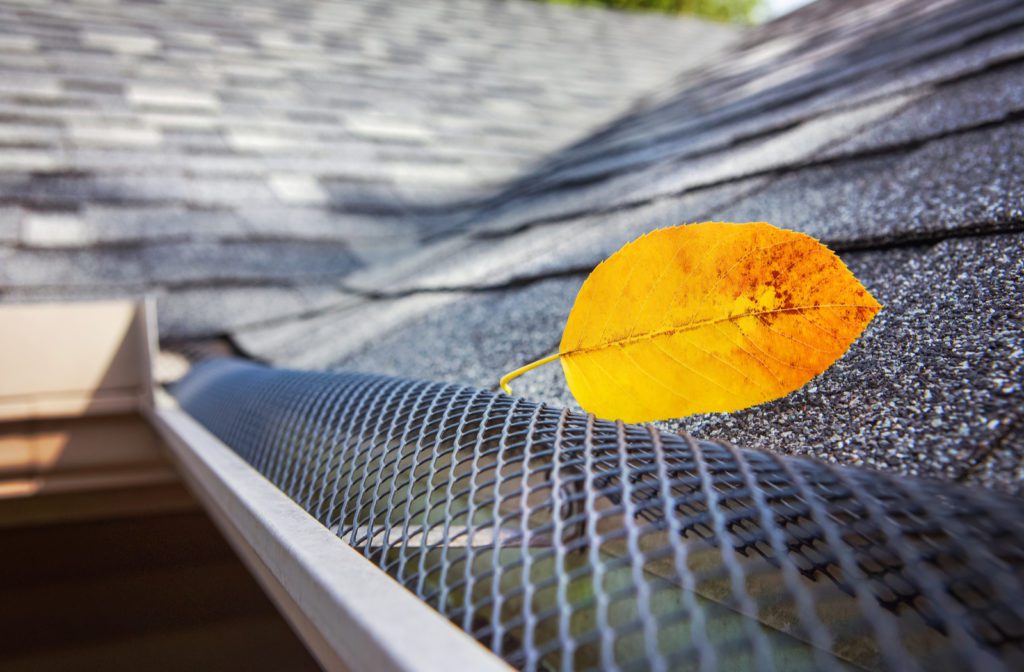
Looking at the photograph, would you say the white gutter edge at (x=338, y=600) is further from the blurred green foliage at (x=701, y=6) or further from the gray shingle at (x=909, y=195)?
the blurred green foliage at (x=701, y=6)

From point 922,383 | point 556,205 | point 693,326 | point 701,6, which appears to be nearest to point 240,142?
point 556,205

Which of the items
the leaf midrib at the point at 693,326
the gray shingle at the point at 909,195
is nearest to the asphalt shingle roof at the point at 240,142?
the gray shingle at the point at 909,195

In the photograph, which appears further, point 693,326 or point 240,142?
point 240,142

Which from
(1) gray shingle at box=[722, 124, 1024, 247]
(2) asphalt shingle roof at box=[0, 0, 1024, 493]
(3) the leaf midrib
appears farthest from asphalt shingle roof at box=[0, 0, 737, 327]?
(3) the leaf midrib

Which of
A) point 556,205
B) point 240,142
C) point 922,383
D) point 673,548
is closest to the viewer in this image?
point 673,548

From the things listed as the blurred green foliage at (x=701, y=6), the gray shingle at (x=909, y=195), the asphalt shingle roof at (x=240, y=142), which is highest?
the blurred green foliage at (x=701, y=6)

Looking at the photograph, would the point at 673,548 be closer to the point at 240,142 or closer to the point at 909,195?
the point at 909,195

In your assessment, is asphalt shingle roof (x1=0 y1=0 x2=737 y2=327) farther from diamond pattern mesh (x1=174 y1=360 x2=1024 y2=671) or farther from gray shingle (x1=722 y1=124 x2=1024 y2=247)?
diamond pattern mesh (x1=174 y1=360 x2=1024 y2=671)

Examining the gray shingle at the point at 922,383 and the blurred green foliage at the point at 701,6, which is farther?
the blurred green foliage at the point at 701,6
